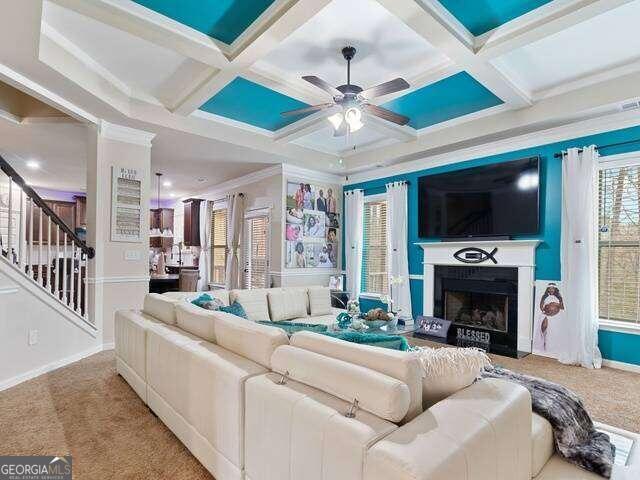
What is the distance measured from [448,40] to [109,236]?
4.18 metres

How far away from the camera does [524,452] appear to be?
1557 millimetres

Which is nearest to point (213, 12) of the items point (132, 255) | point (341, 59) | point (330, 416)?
point (341, 59)

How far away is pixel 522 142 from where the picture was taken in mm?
4551

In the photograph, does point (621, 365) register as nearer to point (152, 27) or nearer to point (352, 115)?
point (352, 115)

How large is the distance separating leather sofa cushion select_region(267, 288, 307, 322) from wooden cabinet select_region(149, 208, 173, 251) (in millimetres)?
7003

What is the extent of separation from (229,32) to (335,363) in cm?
269

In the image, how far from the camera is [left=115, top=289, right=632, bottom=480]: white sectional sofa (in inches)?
45.6

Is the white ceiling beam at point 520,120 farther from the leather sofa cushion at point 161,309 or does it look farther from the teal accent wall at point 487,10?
the leather sofa cushion at point 161,309

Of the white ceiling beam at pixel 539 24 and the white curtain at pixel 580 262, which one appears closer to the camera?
the white ceiling beam at pixel 539 24

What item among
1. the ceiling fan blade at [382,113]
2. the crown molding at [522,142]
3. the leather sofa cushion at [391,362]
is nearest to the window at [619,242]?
the crown molding at [522,142]

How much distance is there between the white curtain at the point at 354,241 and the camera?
6.51m

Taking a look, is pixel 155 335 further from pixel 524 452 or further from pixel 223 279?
pixel 223 279

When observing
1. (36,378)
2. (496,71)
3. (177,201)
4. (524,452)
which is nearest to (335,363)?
(524,452)

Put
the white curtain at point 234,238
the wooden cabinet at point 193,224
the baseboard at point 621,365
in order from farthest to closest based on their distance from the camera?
the wooden cabinet at point 193,224
the white curtain at point 234,238
the baseboard at point 621,365
